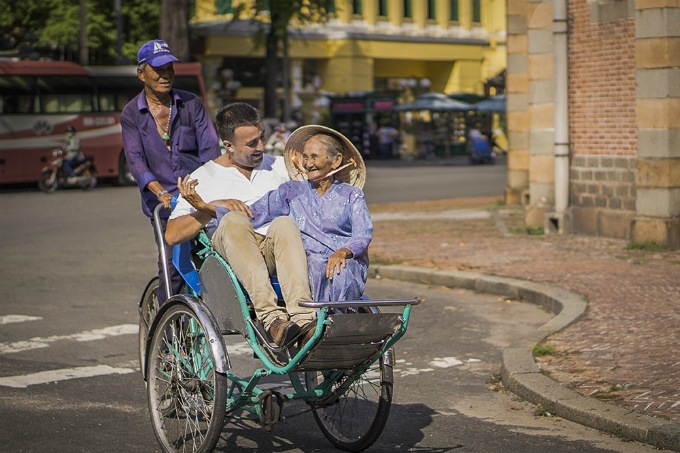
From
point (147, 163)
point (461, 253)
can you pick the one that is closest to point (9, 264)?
point (461, 253)

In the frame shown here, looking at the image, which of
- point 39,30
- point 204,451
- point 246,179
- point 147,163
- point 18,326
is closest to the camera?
point 204,451

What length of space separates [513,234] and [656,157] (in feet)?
8.19

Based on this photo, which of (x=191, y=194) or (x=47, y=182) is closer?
(x=191, y=194)

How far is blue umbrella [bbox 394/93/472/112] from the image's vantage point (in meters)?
48.2

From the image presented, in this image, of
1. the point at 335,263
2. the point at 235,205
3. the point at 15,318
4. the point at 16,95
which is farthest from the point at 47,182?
the point at 335,263

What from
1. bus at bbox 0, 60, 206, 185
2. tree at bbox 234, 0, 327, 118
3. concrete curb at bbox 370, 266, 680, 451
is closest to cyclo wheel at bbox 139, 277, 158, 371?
concrete curb at bbox 370, 266, 680, 451

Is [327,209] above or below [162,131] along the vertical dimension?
below

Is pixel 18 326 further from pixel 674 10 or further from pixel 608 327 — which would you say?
pixel 674 10

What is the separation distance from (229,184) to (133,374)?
6.99 feet

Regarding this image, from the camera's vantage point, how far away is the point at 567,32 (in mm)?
15281

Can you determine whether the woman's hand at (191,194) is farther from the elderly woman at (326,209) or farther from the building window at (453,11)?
the building window at (453,11)

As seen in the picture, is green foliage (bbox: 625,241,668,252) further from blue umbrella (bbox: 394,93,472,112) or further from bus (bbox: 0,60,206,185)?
blue umbrella (bbox: 394,93,472,112)

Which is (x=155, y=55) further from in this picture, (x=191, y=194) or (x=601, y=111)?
(x=601, y=111)

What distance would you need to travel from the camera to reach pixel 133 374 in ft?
24.8
